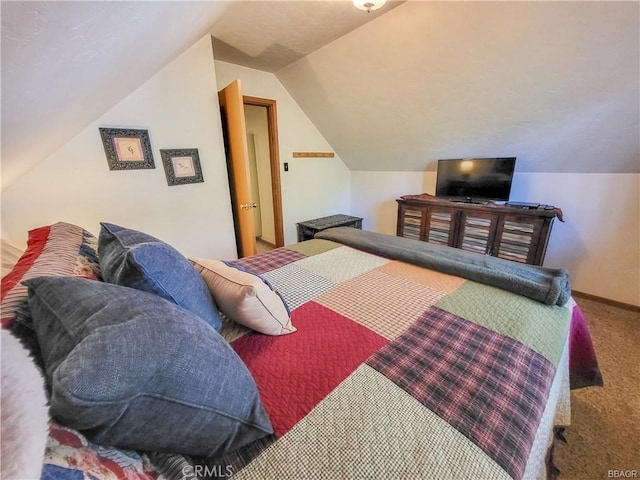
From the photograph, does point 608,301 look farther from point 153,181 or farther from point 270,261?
point 153,181

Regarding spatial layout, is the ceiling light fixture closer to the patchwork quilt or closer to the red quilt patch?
the patchwork quilt

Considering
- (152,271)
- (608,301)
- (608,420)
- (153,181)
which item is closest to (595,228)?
→ (608,301)

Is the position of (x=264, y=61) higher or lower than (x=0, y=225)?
higher

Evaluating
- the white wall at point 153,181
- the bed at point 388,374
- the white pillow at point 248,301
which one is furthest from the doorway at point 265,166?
the white pillow at point 248,301

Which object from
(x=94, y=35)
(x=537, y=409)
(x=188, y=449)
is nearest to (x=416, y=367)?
(x=537, y=409)

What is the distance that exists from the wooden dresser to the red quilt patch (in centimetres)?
234

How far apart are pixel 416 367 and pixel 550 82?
2.42 metres

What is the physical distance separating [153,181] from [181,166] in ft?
0.85

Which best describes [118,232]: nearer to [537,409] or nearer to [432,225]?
[537,409]

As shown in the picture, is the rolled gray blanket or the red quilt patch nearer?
the red quilt patch

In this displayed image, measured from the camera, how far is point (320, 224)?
3.66 meters

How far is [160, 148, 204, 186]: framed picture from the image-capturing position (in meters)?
2.21

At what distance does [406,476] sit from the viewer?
1.87 feet

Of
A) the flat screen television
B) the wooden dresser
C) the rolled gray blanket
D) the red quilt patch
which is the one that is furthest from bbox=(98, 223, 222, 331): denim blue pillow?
the flat screen television
